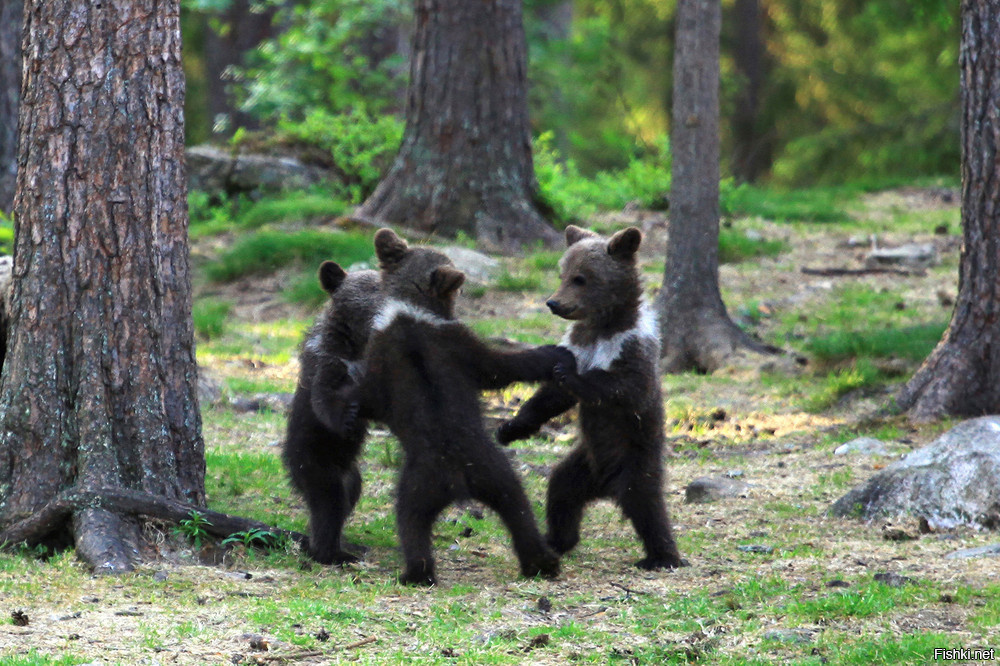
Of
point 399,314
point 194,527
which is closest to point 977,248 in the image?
point 399,314

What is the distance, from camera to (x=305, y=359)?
6.86 metres

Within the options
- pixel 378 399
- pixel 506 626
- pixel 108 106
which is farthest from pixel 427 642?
pixel 108 106

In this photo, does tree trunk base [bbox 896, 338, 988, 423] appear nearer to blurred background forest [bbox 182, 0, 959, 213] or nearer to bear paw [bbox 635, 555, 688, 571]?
bear paw [bbox 635, 555, 688, 571]

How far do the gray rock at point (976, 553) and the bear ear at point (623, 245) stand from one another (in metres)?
2.39

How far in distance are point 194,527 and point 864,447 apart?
4.84 m

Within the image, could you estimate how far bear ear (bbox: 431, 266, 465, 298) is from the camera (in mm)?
6406

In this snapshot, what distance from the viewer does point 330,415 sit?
634cm

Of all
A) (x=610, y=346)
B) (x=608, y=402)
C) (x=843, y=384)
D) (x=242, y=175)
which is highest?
(x=242, y=175)

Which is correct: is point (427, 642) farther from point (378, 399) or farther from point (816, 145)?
point (816, 145)

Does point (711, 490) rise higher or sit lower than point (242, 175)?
lower

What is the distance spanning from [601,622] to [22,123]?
407 cm

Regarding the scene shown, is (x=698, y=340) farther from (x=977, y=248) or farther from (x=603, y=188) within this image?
(x=603, y=188)

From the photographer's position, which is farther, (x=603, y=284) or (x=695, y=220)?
(x=695, y=220)

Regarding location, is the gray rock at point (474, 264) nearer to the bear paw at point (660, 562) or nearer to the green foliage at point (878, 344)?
the green foliage at point (878, 344)
